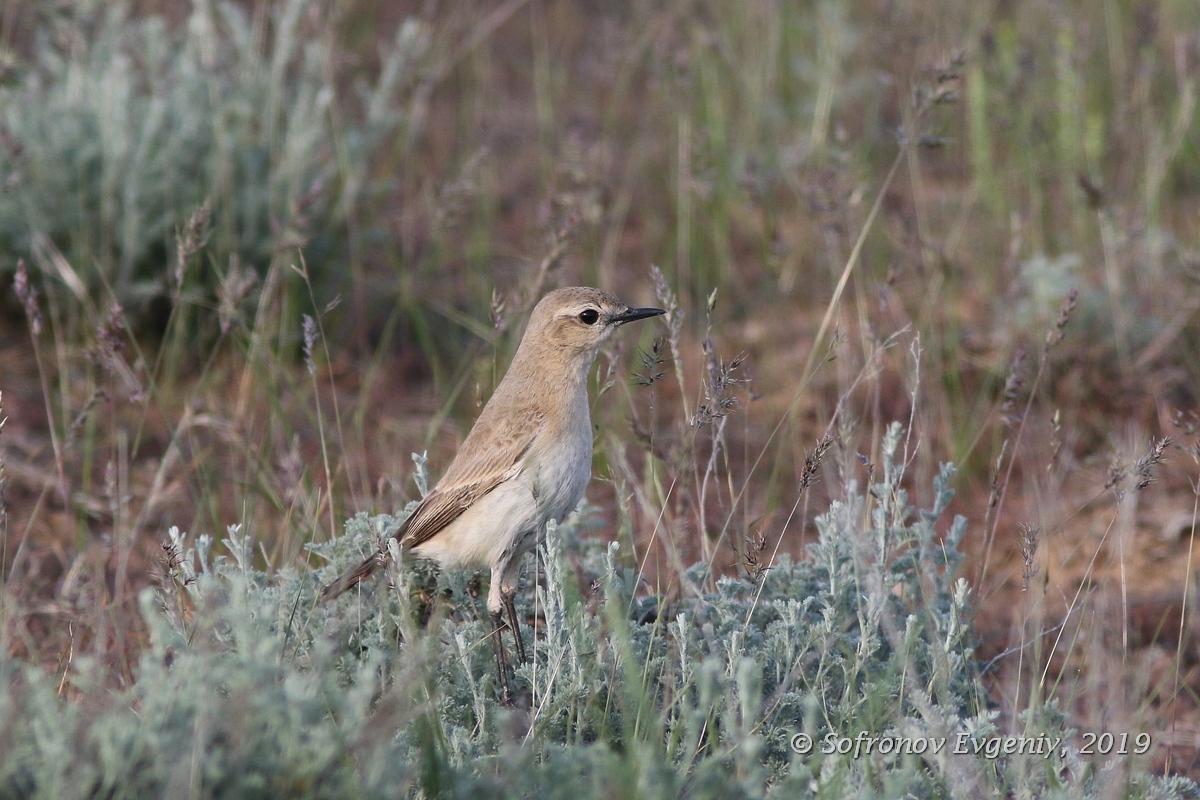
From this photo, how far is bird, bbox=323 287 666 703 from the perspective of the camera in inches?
164

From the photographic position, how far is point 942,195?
8.88 m

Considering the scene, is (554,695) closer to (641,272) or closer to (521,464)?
(521,464)

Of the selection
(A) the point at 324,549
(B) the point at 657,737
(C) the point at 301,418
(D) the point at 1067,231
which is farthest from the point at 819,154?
(B) the point at 657,737

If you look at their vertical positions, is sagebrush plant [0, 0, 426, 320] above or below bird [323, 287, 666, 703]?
above

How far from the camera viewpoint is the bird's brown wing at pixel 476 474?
430cm

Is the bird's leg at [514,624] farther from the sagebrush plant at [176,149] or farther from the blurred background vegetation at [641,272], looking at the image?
A: the sagebrush plant at [176,149]

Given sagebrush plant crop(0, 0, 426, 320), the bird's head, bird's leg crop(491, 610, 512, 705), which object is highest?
sagebrush plant crop(0, 0, 426, 320)

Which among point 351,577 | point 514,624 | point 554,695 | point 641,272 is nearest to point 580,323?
point 514,624

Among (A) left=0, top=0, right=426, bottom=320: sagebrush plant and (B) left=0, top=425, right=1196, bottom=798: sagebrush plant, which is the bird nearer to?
(B) left=0, top=425, right=1196, bottom=798: sagebrush plant

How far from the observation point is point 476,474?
436 cm

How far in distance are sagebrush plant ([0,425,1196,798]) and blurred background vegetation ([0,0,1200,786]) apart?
73cm

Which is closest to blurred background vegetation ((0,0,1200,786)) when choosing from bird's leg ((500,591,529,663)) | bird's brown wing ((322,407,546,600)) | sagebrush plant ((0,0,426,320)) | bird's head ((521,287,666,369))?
sagebrush plant ((0,0,426,320))

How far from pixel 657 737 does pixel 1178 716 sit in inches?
104

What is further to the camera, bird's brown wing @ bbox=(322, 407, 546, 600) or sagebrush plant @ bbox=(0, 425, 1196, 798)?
bird's brown wing @ bbox=(322, 407, 546, 600)
